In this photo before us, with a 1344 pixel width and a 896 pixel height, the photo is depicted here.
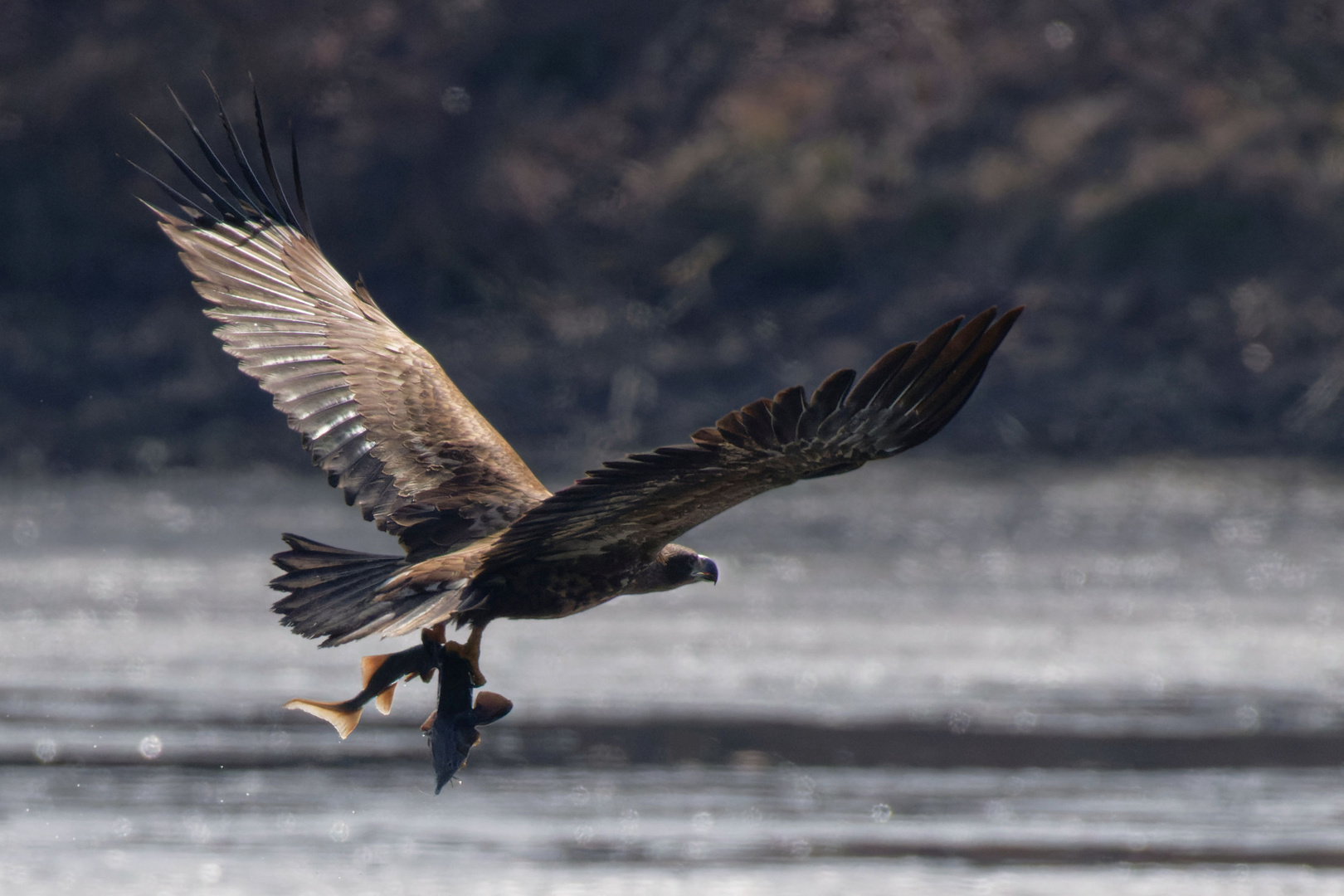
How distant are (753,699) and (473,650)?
199 inches

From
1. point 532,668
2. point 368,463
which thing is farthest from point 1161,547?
point 368,463

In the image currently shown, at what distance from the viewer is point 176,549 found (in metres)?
16.8

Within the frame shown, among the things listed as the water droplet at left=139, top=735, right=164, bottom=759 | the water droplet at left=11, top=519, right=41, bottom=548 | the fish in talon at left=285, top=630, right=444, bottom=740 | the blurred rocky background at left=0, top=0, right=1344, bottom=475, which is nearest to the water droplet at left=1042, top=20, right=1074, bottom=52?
the blurred rocky background at left=0, top=0, right=1344, bottom=475

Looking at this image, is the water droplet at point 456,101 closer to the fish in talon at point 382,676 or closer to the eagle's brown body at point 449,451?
the eagle's brown body at point 449,451

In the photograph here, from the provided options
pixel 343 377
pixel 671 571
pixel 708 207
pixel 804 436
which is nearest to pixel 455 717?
pixel 671 571

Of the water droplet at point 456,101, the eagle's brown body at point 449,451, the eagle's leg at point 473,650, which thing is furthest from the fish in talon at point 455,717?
the water droplet at point 456,101

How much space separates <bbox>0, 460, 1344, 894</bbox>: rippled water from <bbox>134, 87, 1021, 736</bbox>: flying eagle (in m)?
1.62

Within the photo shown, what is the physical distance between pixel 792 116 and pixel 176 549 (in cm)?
1009

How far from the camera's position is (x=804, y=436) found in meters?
5.47

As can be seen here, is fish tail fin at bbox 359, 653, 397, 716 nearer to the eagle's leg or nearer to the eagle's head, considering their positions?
the eagle's leg

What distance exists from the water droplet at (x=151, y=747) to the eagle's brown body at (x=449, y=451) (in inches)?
115

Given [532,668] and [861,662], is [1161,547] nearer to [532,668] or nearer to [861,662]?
[861,662]

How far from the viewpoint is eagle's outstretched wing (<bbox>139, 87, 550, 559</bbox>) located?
692cm

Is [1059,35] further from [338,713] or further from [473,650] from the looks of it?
[338,713]
